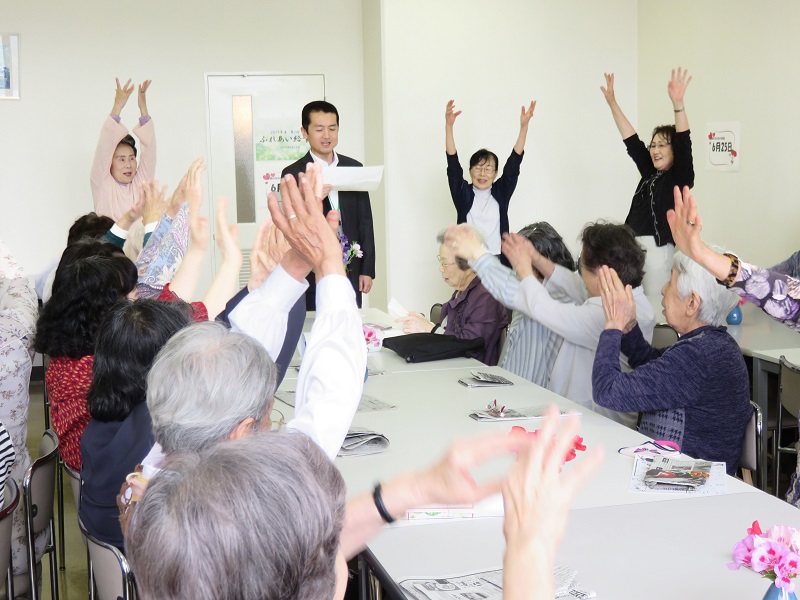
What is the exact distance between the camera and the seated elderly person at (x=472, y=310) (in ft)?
13.4

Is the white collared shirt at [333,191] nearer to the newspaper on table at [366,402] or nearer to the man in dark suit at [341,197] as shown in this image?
the man in dark suit at [341,197]

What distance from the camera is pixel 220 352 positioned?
5.46 ft

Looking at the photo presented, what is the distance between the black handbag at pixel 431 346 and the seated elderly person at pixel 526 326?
160 mm

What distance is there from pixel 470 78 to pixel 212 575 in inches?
264

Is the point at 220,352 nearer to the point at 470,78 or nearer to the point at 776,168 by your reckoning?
the point at 776,168

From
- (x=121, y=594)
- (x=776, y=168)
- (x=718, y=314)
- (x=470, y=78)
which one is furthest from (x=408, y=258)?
(x=121, y=594)

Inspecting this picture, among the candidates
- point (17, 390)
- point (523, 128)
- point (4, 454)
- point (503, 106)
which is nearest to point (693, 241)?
point (4, 454)

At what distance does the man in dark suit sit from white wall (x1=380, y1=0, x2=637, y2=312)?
4.80ft

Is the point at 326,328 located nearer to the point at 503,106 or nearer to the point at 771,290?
the point at 771,290

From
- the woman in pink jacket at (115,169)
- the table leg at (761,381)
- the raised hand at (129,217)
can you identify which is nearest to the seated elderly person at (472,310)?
the table leg at (761,381)

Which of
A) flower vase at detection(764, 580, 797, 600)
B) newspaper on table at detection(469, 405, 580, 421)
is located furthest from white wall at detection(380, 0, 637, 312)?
flower vase at detection(764, 580, 797, 600)

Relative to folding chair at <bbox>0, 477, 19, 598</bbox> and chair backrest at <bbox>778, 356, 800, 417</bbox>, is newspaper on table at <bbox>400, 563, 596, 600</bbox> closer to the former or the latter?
folding chair at <bbox>0, 477, 19, 598</bbox>

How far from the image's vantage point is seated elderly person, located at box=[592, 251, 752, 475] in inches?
107

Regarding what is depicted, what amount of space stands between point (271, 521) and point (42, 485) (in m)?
1.98
